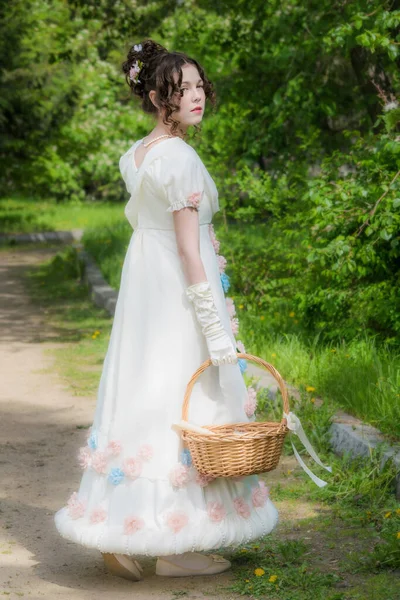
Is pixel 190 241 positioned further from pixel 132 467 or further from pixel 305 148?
pixel 305 148

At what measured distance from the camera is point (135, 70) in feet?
12.6

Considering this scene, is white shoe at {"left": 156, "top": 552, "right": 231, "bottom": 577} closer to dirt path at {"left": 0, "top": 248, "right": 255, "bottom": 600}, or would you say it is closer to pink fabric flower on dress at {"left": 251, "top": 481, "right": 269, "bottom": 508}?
dirt path at {"left": 0, "top": 248, "right": 255, "bottom": 600}

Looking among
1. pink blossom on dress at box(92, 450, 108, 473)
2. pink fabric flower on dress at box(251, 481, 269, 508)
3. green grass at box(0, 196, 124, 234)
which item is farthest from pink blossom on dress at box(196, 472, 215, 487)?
green grass at box(0, 196, 124, 234)

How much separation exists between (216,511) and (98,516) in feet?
1.37

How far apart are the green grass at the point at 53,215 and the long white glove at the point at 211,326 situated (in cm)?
1562

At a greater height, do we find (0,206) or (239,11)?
(239,11)

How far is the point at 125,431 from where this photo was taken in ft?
12.2

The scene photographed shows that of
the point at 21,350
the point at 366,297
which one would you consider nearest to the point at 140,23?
the point at 21,350

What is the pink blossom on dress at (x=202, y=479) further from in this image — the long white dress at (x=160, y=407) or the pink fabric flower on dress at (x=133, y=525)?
the pink fabric flower on dress at (x=133, y=525)

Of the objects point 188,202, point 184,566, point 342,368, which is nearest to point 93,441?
point 184,566

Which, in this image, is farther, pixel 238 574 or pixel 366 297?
pixel 366 297

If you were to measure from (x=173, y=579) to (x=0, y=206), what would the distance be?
2485cm

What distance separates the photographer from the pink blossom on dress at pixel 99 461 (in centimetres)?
373

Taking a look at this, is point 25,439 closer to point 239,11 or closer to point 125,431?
point 125,431
